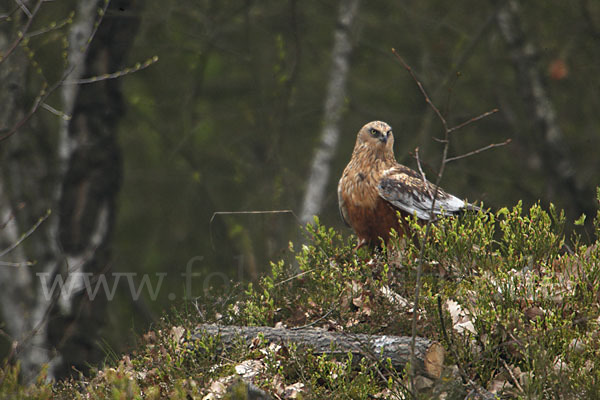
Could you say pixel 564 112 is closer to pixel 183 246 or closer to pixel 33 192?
pixel 183 246

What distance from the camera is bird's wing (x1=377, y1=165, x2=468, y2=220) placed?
630 cm

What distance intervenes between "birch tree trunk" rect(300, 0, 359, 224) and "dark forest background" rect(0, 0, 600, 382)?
10 centimetres

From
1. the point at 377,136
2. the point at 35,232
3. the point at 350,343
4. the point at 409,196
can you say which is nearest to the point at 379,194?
the point at 409,196

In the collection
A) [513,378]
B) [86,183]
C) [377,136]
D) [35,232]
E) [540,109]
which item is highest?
[377,136]

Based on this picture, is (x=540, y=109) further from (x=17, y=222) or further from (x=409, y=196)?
(x=17, y=222)

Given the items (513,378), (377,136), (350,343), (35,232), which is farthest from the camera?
(35,232)

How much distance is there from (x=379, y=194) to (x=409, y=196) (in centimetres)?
Result: 28

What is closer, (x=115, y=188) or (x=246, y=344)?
(x=246, y=344)

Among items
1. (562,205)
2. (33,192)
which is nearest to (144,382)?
(33,192)

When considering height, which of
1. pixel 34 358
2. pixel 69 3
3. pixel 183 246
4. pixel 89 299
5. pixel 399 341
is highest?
pixel 69 3

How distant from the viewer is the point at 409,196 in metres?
6.32

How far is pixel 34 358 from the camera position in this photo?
31.4 feet

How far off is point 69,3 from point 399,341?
10.5m

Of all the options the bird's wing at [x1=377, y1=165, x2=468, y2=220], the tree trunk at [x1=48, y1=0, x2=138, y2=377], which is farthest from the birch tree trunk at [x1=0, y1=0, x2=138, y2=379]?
the bird's wing at [x1=377, y1=165, x2=468, y2=220]
